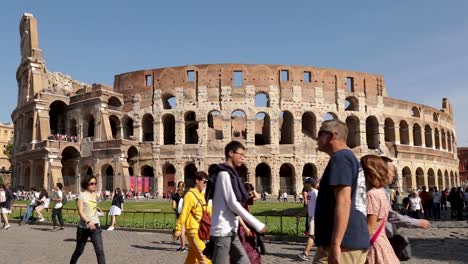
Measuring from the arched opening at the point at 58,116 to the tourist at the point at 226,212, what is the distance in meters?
41.4

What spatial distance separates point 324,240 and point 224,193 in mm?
1290

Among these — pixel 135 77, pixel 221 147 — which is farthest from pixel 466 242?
pixel 135 77

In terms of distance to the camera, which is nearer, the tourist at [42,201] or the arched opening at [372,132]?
the tourist at [42,201]

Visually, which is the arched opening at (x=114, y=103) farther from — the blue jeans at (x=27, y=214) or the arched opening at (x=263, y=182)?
the blue jeans at (x=27, y=214)

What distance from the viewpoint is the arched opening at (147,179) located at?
122ft

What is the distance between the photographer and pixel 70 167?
40062 millimetres

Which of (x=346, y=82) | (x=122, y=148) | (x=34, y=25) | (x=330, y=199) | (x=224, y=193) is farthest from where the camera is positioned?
(x=34, y=25)

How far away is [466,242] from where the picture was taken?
1123 centimetres

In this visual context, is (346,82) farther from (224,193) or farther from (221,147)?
(224,193)

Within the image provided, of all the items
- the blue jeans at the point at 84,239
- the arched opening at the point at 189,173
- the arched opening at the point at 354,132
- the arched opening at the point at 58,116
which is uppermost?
the arched opening at the point at 58,116

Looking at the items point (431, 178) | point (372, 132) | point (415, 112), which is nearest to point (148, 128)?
point (372, 132)

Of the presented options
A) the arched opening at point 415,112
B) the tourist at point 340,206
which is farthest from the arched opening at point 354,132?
the tourist at point 340,206

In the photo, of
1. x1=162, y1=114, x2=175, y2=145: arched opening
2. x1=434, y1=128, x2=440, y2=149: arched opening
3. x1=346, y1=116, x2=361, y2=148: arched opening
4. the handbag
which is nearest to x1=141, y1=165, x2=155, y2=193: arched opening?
x1=162, y1=114, x2=175, y2=145: arched opening

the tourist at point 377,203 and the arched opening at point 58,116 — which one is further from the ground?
the arched opening at point 58,116
